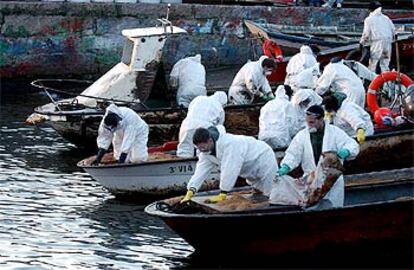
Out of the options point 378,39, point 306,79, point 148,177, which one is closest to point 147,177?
point 148,177

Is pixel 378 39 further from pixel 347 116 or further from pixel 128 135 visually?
pixel 128 135

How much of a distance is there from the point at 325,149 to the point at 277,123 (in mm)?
3696

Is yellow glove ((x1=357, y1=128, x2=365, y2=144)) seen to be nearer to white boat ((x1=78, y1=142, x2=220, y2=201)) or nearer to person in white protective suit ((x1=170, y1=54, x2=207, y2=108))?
white boat ((x1=78, y1=142, x2=220, y2=201))

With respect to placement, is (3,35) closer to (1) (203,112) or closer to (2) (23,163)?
(2) (23,163)

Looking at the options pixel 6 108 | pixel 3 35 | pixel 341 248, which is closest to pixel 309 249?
pixel 341 248

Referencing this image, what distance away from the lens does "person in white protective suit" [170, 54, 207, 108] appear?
71.4 feet

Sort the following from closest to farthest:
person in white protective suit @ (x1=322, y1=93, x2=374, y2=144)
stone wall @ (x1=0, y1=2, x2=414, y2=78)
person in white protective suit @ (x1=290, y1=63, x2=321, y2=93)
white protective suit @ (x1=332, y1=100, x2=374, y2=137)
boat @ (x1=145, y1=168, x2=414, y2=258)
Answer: boat @ (x1=145, y1=168, x2=414, y2=258), person in white protective suit @ (x1=322, y1=93, x2=374, y2=144), white protective suit @ (x1=332, y1=100, x2=374, y2=137), person in white protective suit @ (x1=290, y1=63, x2=321, y2=93), stone wall @ (x1=0, y1=2, x2=414, y2=78)

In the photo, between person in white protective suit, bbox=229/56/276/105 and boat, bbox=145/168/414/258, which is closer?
boat, bbox=145/168/414/258

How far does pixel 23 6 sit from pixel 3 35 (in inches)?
34.1

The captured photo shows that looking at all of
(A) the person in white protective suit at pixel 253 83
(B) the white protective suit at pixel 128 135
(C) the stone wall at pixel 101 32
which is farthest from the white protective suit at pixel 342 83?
(C) the stone wall at pixel 101 32

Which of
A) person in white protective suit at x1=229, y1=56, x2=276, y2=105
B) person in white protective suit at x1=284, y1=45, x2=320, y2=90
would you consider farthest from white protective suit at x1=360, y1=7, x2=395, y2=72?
person in white protective suit at x1=229, y1=56, x2=276, y2=105

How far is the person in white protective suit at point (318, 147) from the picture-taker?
47.0 ft

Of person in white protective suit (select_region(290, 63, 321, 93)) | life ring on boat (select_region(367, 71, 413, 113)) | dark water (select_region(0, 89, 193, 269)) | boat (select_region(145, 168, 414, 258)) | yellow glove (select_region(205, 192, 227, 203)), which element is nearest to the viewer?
boat (select_region(145, 168, 414, 258))

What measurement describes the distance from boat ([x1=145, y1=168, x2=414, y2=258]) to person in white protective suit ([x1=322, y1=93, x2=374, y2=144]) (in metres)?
2.09
